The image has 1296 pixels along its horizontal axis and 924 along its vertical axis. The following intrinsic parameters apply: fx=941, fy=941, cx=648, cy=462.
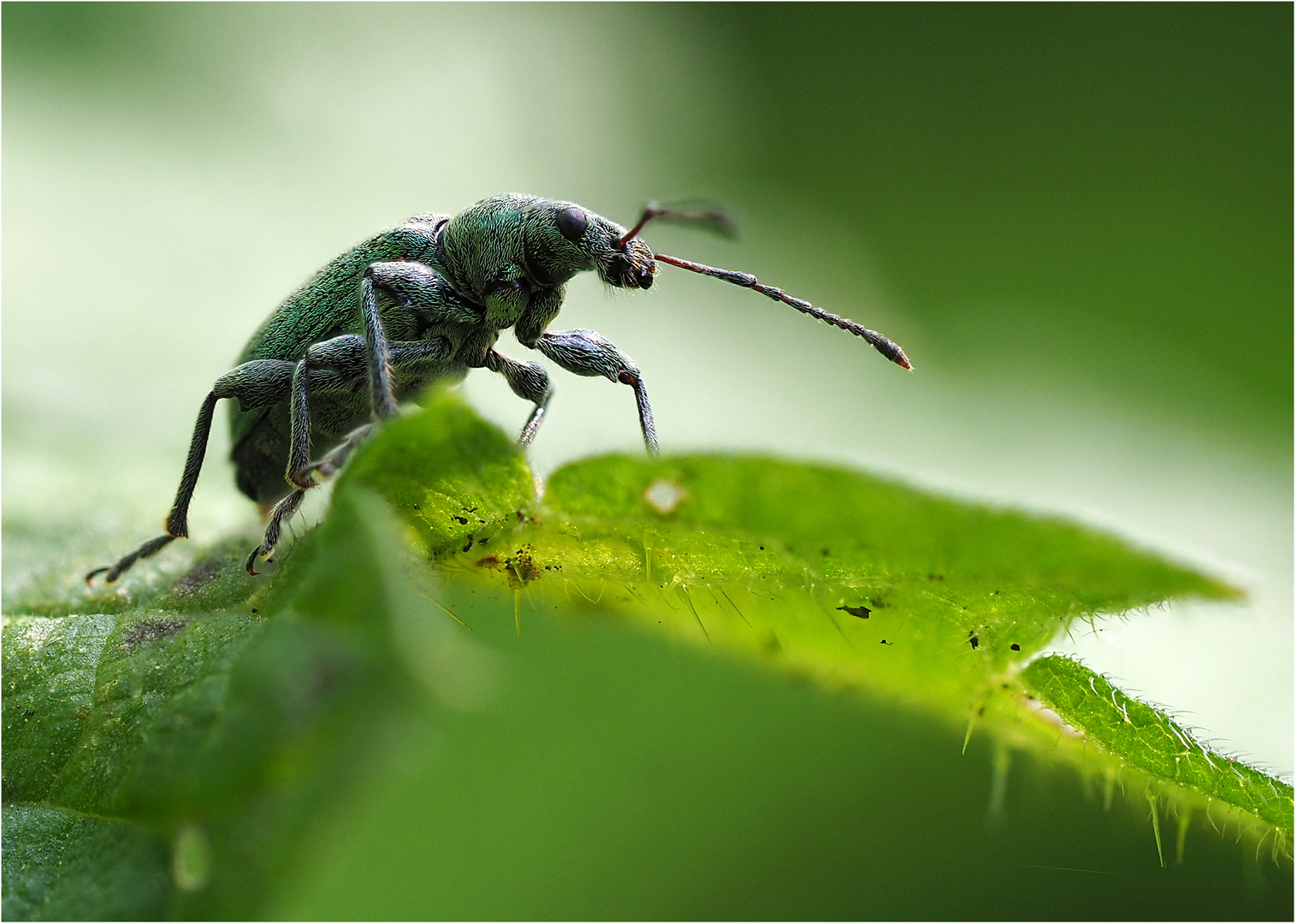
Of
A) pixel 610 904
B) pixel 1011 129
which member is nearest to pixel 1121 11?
pixel 1011 129

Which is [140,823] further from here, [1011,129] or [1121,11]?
[1121,11]

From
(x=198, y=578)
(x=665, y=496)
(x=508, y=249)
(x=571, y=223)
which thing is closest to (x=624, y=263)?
(x=571, y=223)

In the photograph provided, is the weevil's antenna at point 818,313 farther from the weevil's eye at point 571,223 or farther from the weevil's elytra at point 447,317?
the weevil's eye at point 571,223

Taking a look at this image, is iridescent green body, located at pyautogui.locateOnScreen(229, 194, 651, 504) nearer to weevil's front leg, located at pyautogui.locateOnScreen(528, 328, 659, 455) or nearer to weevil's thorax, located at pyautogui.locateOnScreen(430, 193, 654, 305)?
weevil's thorax, located at pyautogui.locateOnScreen(430, 193, 654, 305)

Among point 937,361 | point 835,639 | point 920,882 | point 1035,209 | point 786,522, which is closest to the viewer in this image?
point 786,522

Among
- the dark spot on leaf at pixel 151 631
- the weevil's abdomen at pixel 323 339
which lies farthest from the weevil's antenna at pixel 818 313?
the dark spot on leaf at pixel 151 631

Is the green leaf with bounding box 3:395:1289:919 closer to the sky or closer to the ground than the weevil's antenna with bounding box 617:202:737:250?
closer to the ground

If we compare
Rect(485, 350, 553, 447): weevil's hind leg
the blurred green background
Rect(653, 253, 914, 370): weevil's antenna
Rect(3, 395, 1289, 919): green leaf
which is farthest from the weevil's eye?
Rect(3, 395, 1289, 919): green leaf
